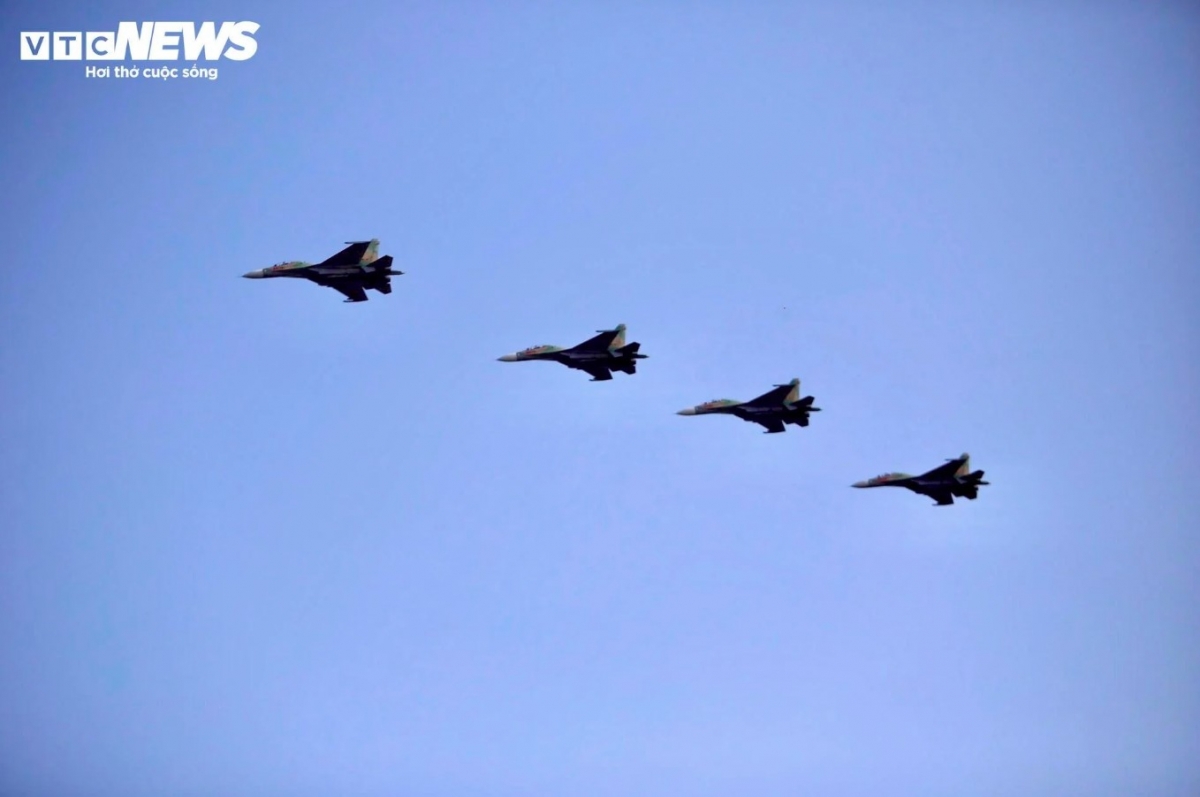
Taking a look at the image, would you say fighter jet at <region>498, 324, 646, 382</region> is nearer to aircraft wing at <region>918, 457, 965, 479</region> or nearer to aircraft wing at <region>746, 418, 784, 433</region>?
aircraft wing at <region>746, 418, 784, 433</region>

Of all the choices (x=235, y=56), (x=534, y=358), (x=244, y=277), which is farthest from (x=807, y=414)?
(x=235, y=56)

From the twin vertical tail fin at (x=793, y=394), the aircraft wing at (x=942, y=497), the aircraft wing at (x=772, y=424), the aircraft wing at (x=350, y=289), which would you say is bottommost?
the aircraft wing at (x=942, y=497)

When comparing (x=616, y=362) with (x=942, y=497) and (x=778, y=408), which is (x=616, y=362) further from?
(x=942, y=497)

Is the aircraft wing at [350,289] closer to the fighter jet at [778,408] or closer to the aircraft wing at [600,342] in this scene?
the aircraft wing at [600,342]

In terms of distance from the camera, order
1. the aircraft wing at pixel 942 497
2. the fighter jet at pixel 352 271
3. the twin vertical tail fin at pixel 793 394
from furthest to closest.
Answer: the aircraft wing at pixel 942 497 → the twin vertical tail fin at pixel 793 394 → the fighter jet at pixel 352 271

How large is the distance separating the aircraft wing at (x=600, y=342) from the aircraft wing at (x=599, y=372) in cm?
131

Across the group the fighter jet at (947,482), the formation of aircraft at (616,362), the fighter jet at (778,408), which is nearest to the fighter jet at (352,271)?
the formation of aircraft at (616,362)

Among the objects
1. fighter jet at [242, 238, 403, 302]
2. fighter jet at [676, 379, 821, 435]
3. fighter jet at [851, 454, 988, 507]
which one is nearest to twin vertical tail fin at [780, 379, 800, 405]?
fighter jet at [676, 379, 821, 435]

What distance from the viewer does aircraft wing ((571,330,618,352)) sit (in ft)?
405

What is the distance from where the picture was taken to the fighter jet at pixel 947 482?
426 feet

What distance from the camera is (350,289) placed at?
121 m

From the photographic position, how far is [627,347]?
4850 inches

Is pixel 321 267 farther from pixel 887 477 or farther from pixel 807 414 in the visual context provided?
pixel 887 477

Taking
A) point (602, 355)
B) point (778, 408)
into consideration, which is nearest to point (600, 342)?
point (602, 355)
